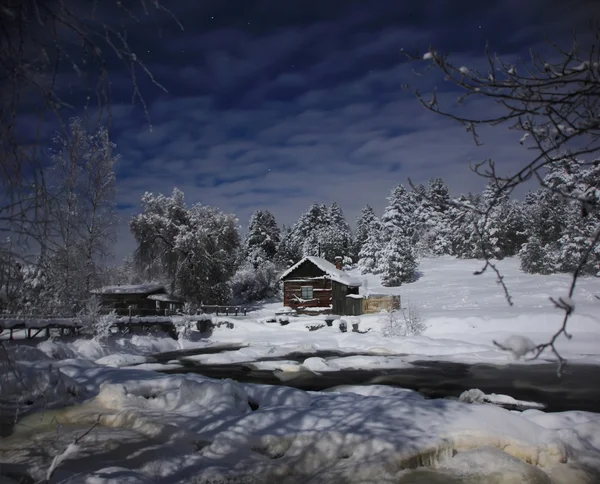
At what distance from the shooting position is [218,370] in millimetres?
17328

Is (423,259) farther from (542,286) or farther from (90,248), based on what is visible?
(90,248)

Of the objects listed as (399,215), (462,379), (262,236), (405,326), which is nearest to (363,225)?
(399,215)

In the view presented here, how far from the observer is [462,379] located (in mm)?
15312

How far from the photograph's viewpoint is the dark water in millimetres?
12336

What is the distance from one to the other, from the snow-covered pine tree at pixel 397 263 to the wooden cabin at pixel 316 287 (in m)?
9.74

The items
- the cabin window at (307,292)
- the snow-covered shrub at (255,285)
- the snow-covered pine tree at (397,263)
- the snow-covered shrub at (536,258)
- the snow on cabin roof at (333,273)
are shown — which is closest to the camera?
the snow on cabin roof at (333,273)

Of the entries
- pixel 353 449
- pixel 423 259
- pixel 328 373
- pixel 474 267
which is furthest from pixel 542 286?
pixel 353 449

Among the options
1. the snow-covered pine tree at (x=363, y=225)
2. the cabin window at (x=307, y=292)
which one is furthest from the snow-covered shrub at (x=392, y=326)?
the snow-covered pine tree at (x=363, y=225)

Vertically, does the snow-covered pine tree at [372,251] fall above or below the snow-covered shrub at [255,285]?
above

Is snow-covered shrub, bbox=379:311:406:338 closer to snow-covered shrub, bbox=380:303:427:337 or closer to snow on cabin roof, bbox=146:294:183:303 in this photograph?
snow-covered shrub, bbox=380:303:427:337

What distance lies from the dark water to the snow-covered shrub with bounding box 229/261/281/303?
3437 centimetres

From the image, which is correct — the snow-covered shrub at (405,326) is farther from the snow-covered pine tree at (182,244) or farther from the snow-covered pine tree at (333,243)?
the snow-covered pine tree at (333,243)

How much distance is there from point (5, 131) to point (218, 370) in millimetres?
15719

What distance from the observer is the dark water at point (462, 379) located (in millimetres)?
12336
